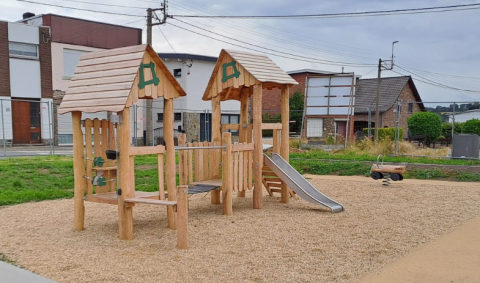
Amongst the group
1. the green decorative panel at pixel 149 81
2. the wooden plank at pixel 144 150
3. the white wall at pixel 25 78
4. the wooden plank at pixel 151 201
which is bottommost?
the wooden plank at pixel 151 201

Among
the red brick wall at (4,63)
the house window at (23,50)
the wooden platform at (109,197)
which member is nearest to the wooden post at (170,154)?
the wooden platform at (109,197)

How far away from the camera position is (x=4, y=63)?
2364cm

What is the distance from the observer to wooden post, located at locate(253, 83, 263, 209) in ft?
28.2

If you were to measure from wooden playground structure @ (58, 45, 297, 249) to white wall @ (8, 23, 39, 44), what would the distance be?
19421 millimetres

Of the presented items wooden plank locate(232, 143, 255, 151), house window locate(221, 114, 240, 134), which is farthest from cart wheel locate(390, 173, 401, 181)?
house window locate(221, 114, 240, 134)

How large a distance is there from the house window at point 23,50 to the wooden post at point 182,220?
2210 centimetres

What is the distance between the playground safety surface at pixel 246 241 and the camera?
483 cm

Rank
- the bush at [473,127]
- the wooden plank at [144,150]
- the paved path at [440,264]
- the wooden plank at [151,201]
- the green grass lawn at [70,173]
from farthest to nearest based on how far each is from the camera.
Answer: the bush at [473,127] < the green grass lawn at [70,173] < the wooden plank at [144,150] < the wooden plank at [151,201] < the paved path at [440,264]

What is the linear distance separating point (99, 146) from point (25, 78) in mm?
20194

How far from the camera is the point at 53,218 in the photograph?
25.2ft

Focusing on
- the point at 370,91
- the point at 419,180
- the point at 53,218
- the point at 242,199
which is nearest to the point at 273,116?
the point at 370,91

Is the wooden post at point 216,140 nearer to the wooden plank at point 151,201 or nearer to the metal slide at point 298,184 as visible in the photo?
the metal slide at point 298,184

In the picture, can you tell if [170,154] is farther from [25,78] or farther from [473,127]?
[473,127]

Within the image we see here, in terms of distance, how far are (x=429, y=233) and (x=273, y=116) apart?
1130 inches
